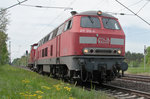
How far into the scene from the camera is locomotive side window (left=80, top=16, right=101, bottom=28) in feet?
30.4

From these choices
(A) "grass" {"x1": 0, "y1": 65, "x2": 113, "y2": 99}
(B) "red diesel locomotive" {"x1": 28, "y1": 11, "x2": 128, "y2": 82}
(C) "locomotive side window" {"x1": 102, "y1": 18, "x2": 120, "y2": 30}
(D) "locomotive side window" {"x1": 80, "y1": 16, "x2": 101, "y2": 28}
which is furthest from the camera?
(C) "locomotive side window" {"x1": 102, "y1": 18, "x2": 120, "y2": 30}

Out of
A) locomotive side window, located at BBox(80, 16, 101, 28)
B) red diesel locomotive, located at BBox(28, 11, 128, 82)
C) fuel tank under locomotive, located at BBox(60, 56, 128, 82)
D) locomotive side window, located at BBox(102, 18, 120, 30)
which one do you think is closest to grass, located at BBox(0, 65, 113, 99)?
fuel tank under locomotive, located at BBox(60, 56, 128, 82)

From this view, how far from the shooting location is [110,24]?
9.70 meters

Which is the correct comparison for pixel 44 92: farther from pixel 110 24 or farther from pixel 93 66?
pixel 110 24

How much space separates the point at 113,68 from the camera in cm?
906

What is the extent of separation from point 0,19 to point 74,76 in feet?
52.6

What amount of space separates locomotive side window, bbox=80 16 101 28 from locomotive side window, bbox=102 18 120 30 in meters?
0.34

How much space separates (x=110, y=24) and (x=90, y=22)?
980mm

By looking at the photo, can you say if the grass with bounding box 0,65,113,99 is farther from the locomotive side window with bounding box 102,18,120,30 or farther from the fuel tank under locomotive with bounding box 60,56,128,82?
the locomotive side window with bounding box 102,18,120,30

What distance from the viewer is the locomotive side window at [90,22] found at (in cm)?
927

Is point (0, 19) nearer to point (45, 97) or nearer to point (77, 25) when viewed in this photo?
point (77, 25)

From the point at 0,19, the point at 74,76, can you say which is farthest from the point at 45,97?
the point at 0,19

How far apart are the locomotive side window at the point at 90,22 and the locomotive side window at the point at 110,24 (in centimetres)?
34


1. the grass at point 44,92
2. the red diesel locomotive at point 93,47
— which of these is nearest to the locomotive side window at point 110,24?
the red diesel locomotive at point 93,47
